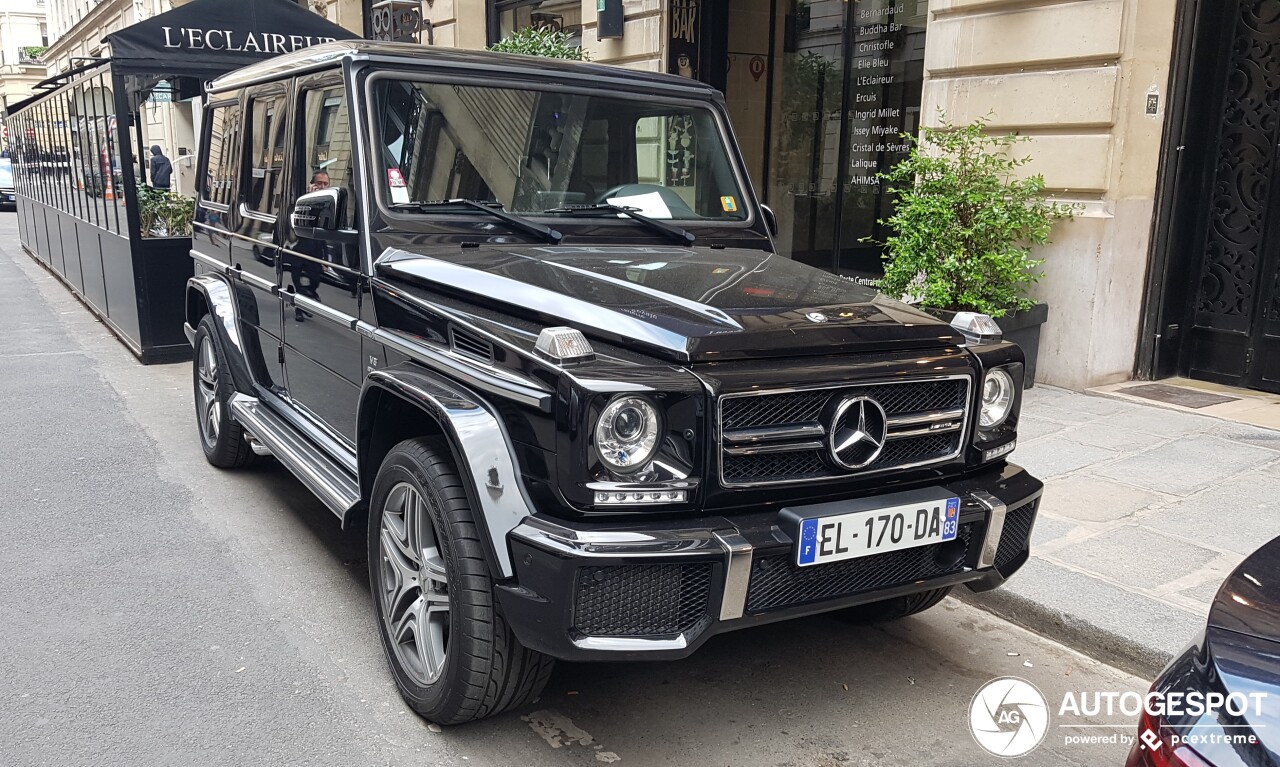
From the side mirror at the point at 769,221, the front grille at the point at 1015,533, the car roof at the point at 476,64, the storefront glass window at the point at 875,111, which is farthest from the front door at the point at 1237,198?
the front grille at the point at 1015,533

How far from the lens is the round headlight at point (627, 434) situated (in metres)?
2.58

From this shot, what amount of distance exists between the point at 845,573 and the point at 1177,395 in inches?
208

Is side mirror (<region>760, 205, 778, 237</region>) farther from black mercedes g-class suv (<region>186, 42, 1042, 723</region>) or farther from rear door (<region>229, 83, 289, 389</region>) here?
rear door (<region>229, 83, 289, 389</region>)

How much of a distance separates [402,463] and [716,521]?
3.32 feet

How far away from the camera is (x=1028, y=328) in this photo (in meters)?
7.13

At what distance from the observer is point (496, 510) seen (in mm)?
2695

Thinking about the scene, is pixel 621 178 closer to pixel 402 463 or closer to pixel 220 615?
pixel 402 463

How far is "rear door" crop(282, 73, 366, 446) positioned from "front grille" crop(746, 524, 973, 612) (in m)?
1.80

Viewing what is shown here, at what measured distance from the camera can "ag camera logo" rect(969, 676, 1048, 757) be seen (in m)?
3.17

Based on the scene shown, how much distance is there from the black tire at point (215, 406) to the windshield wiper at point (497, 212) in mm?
2176

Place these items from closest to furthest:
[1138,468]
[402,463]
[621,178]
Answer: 1. [402,463]
2. [621,178]
3. [1138,468]

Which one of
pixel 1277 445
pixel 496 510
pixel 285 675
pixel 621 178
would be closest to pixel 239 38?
pixel 621 178

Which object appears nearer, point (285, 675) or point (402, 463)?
point (402, 463)

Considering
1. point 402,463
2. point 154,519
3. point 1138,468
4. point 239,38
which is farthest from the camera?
point 239,38
